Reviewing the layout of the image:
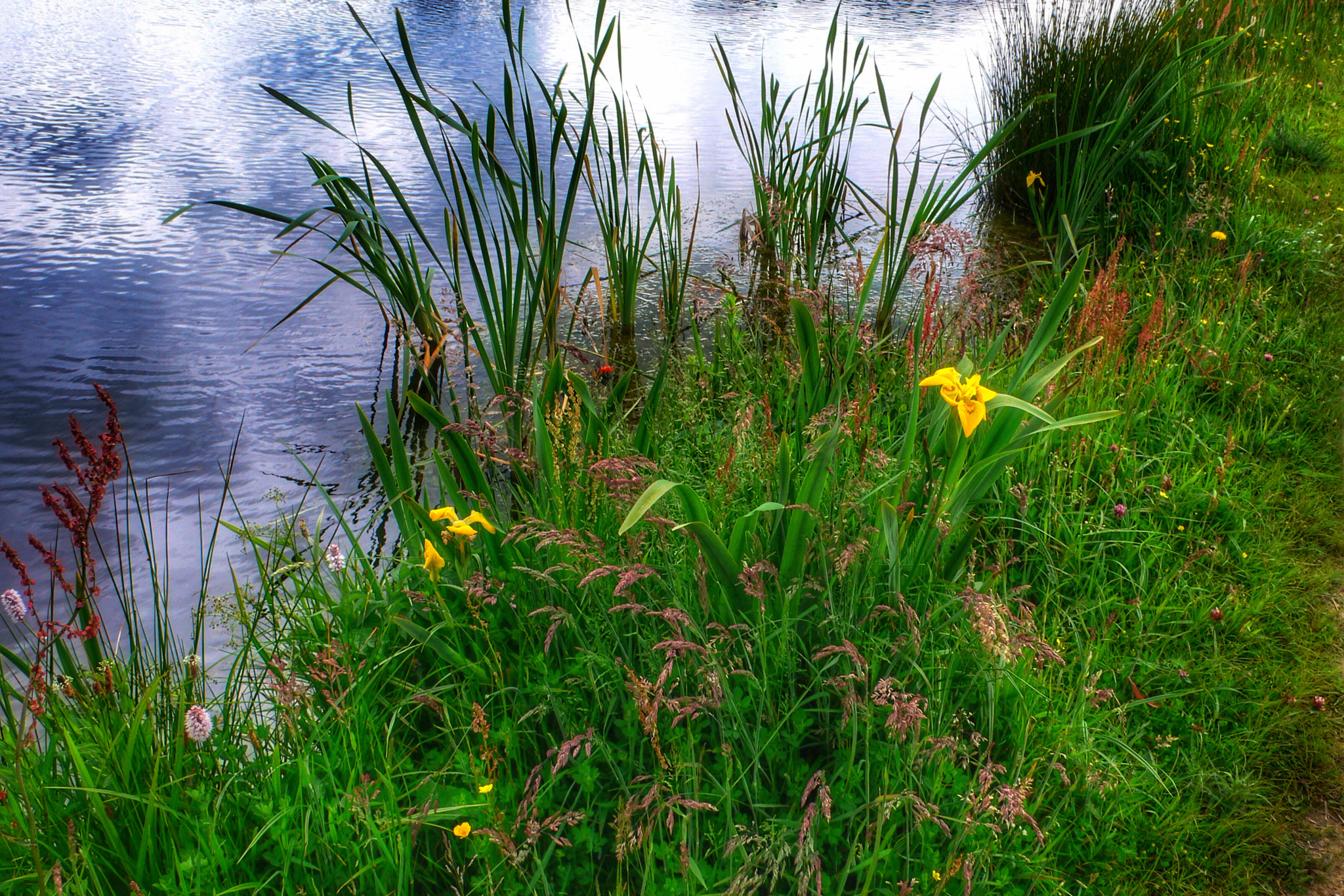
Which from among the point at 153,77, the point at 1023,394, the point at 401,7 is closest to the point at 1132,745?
the point at 1023,394

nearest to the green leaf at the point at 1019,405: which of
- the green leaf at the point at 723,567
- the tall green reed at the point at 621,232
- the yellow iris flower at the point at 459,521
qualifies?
the green leaf at the point at 723,567

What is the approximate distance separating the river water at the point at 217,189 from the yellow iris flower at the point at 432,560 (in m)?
0.44

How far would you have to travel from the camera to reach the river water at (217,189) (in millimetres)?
2455

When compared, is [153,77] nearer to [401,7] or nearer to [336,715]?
[401,7]

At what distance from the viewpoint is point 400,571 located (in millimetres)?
1682

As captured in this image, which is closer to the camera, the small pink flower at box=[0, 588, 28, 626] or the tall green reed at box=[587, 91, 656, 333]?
the small pink flower at box=[0, 588, 28, 626]

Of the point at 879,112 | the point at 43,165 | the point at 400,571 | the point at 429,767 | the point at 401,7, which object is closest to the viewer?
the point at 429,767

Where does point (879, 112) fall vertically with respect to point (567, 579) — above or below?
above

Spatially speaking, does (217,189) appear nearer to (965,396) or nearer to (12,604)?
(12,604)

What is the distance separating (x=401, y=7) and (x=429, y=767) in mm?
7835

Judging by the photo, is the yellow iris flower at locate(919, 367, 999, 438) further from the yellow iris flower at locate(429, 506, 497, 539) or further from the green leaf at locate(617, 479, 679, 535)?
the yellow iris flower at locate(429, 506, 497, 539)

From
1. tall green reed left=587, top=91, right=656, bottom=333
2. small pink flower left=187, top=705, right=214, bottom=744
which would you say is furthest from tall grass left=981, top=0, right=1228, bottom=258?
small pink flower left=187, top=705, right=214, bottom=744

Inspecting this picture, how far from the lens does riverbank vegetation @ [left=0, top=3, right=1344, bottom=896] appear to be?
1.12 metres

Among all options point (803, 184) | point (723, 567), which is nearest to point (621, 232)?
point (803, 184)
